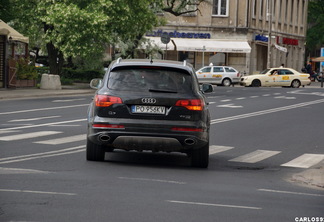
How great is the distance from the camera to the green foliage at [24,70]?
38.1 metres

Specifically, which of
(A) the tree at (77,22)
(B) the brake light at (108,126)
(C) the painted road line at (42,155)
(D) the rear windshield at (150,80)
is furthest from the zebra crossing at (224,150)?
(A) the tree at (77,22)

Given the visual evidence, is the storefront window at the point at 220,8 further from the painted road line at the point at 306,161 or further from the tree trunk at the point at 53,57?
the painted road line at the point at 306,161

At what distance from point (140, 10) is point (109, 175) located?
106 feet

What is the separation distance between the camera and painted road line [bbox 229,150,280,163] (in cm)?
1370

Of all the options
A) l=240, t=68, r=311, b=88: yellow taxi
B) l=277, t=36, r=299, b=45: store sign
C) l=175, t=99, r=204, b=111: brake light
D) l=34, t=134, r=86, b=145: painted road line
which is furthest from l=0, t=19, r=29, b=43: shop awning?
l=277, t=36, r=299, b=45: store sign

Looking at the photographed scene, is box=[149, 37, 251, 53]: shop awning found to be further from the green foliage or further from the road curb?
the road curb

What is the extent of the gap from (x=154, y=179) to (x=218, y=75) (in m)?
46.5

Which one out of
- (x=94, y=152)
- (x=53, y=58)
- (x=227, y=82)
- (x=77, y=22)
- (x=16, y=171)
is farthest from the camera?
(x=227, y=82)

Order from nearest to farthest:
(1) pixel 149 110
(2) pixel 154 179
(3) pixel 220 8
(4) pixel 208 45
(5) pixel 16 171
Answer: (2) pixel 154 179 → (5) pixel 16 171 → (1) pixel 149 110 → (4) pixel 208 45 → (3) pixel 220 8

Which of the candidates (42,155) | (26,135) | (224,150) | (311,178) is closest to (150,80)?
(42,155)

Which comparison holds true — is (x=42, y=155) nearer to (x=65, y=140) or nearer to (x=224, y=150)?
(x=65, y=140)

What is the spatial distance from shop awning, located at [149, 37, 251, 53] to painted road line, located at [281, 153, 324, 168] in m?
49.9

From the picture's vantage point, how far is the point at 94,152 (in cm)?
1195

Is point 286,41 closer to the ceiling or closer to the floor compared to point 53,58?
closer to the floor
